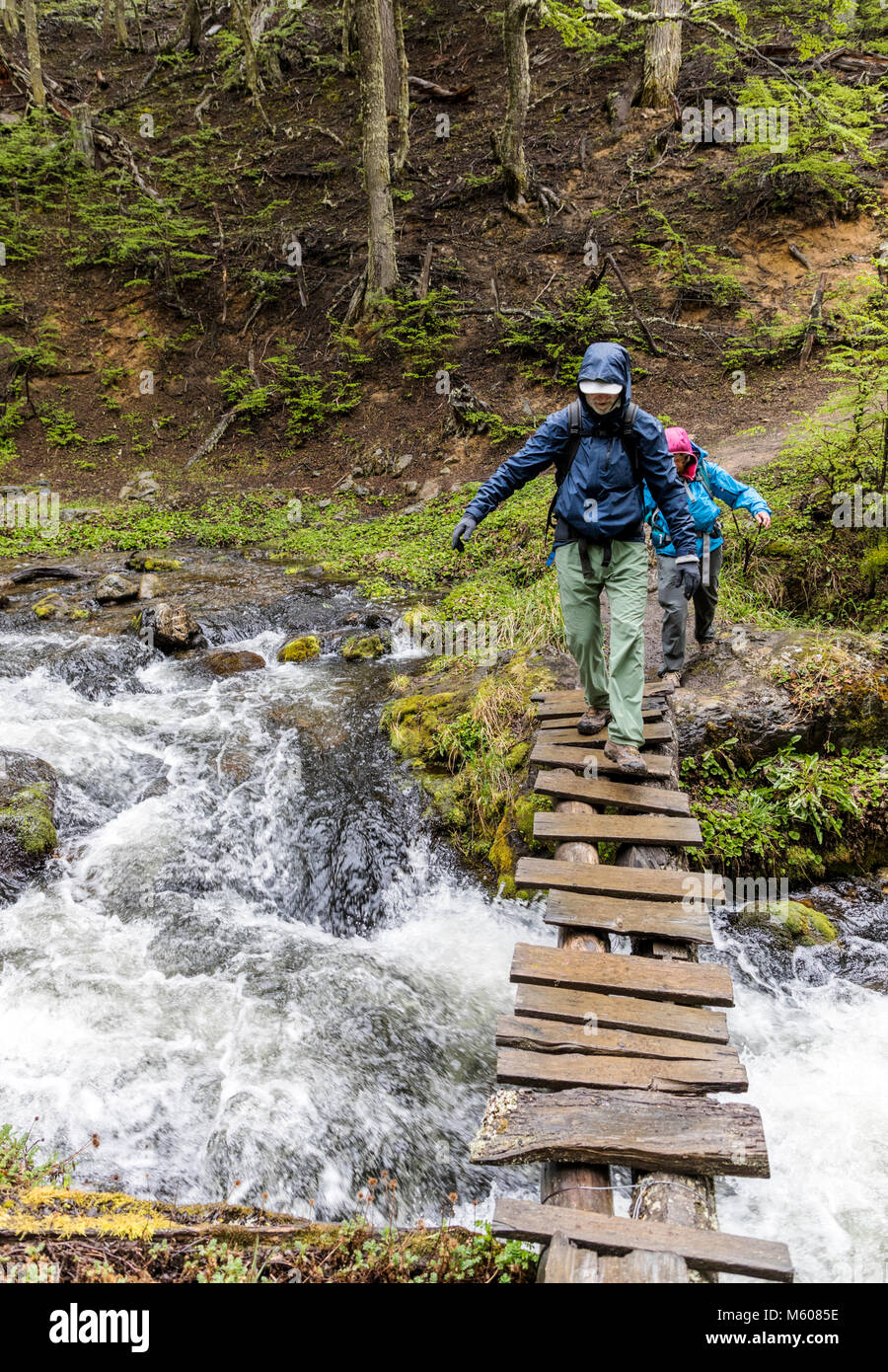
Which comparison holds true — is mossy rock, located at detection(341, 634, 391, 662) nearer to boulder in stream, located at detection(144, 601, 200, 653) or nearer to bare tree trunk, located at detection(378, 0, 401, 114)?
boulder in stream, located at detection(144, 601, 200, 653)

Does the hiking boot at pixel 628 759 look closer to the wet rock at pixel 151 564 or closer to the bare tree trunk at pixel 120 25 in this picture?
the wet rock at pixel 151 564

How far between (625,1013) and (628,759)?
196 cm

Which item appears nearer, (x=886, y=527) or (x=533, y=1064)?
(x=533, y=1064)

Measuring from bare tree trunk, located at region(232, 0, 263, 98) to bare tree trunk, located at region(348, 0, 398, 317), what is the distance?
1120 centimetres

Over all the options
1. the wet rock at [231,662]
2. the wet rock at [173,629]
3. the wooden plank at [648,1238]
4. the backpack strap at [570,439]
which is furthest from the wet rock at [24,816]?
the backpack strap at [570,439]

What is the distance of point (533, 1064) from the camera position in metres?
3.51

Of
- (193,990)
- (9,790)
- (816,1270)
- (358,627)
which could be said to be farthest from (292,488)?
(816,1270)

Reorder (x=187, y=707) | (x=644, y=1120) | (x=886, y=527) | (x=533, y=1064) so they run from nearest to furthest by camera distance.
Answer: (x=644, y=1120) → (x=533, y=1064) → (x=886, y=527) → (x=187, y=707)

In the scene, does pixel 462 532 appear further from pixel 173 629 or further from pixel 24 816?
pixel 173 629

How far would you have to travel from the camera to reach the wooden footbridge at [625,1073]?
2.75 metres

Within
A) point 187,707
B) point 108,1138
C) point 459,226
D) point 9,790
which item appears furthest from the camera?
point 459,226

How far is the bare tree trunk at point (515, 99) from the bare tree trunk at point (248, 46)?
1018cm
